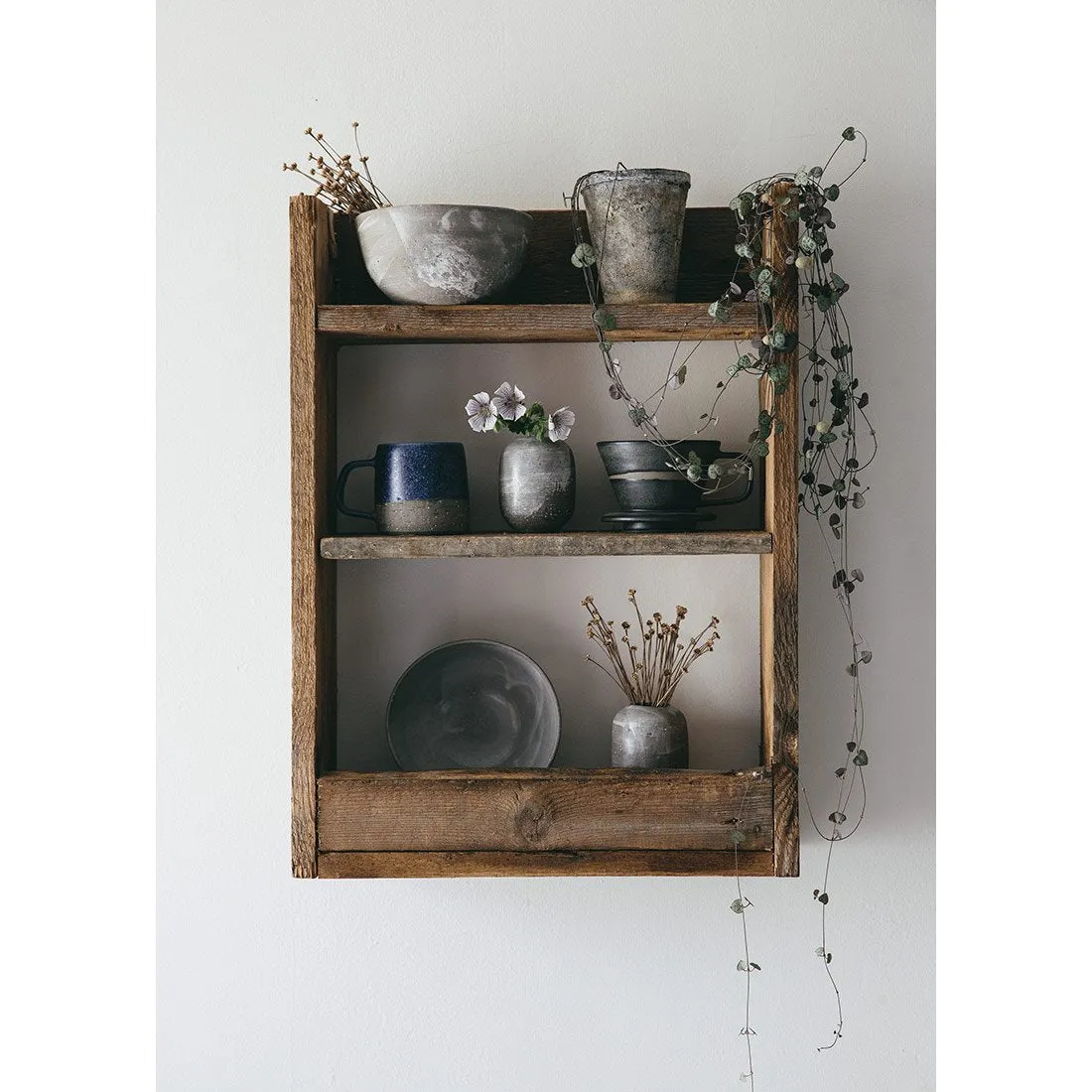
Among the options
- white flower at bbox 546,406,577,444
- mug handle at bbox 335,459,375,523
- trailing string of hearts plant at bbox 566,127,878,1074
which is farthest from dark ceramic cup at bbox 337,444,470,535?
trailing string of hearts plant at bbox 566,127,878,1074

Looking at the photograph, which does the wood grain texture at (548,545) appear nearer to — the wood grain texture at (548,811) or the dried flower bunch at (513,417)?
the dried flower bunch at (513,417)

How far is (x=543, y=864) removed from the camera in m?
1.25

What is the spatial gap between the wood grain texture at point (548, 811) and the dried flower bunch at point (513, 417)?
16.1 inches

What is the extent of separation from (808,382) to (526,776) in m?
0.63

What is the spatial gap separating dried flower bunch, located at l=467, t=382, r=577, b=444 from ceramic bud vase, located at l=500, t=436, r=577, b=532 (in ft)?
0.04

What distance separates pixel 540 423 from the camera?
1.28 metres

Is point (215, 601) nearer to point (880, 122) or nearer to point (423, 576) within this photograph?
point (423, 576)

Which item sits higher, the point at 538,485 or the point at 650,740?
the point at 538,485

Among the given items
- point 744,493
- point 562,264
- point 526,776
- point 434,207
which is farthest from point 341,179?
point 526,776

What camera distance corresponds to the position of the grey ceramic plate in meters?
1.38

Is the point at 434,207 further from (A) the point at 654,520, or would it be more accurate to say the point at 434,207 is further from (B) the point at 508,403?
(A) the point at 654,520

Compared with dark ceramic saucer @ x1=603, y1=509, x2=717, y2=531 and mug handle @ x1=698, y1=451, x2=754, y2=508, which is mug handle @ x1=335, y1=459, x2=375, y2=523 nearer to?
dark ceramic saucer @ x1=603, y1=509, x2=717, y2=531

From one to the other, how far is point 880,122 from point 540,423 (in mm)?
617

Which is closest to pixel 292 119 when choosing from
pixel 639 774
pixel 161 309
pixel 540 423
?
pixel 161 309
